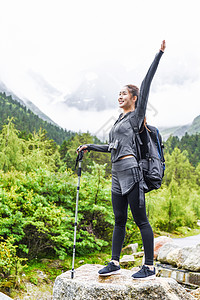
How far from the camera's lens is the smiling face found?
3.14m

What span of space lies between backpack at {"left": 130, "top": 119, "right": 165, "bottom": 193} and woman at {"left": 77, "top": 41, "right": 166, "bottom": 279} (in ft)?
0.26

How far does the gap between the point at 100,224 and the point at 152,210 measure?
3682 millimetres

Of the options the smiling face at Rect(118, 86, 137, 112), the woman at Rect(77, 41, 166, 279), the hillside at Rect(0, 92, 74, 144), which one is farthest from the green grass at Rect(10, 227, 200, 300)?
the hillside at Rect(0, 92, 74, 144)

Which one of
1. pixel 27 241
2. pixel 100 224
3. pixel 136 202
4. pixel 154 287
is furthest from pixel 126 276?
pixel 100 224

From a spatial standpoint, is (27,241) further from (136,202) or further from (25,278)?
(136,202)

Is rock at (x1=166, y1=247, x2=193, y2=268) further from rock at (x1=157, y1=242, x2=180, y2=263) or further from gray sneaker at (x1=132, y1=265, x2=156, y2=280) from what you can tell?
gray sneaker at (x1=132, y1=265, x2=156, y2=280)

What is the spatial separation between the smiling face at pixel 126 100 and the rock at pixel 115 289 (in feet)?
6.21

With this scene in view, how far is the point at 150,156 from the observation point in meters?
2.94

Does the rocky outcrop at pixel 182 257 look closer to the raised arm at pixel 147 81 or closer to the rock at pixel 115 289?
the rock at pixel 115 289

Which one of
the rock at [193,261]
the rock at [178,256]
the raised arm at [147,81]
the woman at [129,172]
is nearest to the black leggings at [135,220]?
the woman at [129,172]

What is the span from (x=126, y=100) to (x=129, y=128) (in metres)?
0.36

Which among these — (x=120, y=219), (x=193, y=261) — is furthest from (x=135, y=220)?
(x=193, y=261)

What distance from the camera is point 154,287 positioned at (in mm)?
2730

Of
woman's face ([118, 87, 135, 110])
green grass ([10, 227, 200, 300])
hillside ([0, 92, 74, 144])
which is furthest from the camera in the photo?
hillside ([0, 92, 74, 144])
